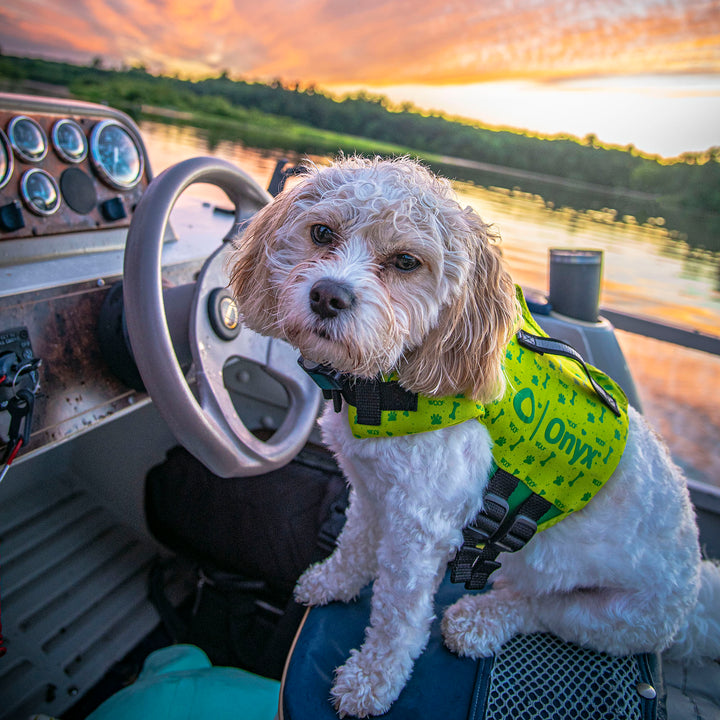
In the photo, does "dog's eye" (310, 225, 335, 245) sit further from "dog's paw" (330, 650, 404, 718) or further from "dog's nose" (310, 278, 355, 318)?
"dog's paw" (330, 650, 404, 718)

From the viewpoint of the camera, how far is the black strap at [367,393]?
1269 millimetres

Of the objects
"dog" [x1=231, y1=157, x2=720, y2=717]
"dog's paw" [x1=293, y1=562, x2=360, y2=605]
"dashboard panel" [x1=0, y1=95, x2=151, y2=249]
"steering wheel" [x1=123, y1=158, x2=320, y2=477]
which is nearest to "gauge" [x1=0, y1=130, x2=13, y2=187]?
"dashboard panel" [x1=0, y1=95, x2=151, y2=249]

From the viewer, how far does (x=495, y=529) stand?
1.38 meters

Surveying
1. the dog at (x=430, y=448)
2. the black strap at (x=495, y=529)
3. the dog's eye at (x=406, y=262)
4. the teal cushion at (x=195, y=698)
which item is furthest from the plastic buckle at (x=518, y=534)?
the teal cushion at (x=195, y=698)

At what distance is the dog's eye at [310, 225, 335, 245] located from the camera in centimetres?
126

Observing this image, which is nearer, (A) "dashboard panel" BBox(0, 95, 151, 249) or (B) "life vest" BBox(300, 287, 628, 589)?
(B) "life vest" BBox(300, 287, 628, 589)

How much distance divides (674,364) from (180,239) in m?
5.01

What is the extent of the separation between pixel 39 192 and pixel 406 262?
1.44 meters

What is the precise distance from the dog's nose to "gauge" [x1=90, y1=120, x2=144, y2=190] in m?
1.46

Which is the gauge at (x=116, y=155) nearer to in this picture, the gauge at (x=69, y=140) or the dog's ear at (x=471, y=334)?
the gauge at (x=69, y=140)

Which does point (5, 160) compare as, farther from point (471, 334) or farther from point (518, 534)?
point (518, 534)

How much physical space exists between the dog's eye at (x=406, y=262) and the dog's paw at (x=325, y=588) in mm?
1001

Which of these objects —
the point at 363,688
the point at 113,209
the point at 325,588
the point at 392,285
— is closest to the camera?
the point at 392,285

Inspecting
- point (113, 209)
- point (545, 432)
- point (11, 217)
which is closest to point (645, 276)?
point (545, 432)
